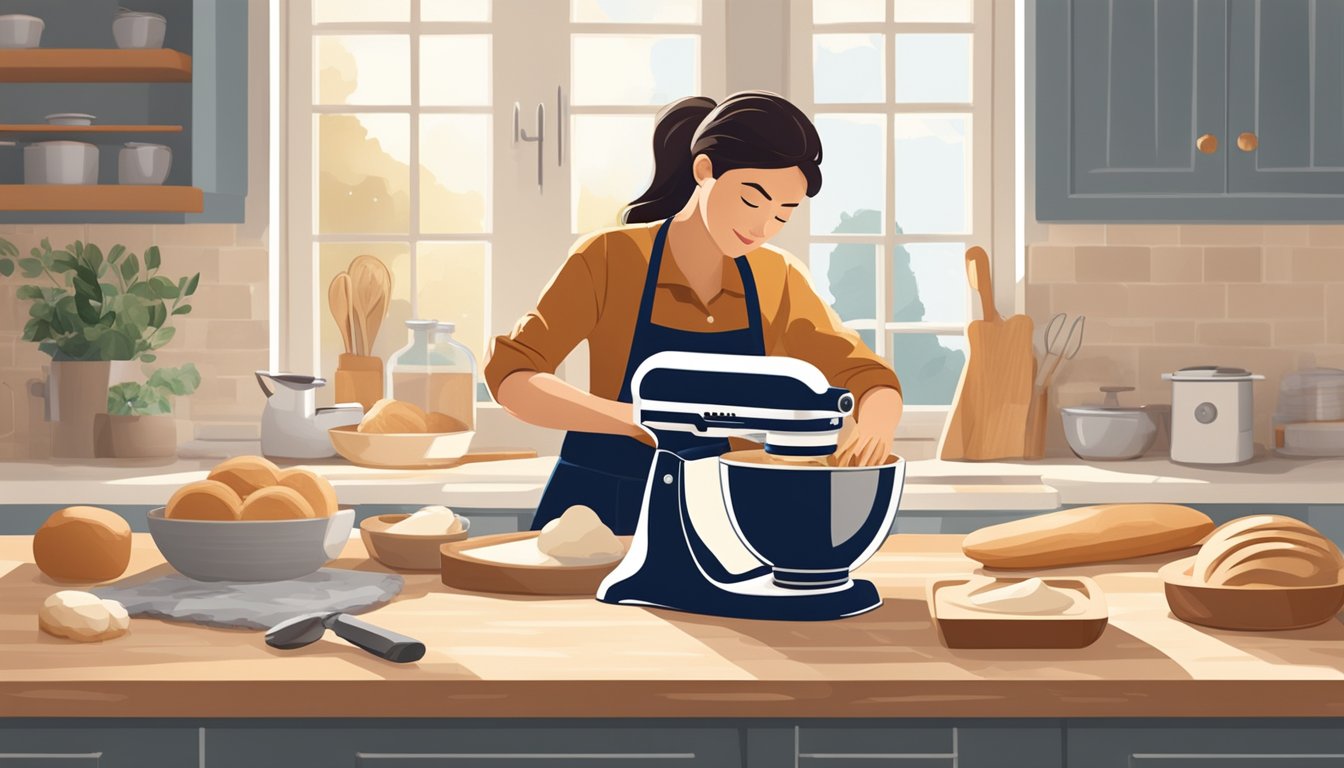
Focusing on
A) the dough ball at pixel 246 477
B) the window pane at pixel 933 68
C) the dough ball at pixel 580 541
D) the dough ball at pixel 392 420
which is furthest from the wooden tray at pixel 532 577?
the window pane at pixel 933 68

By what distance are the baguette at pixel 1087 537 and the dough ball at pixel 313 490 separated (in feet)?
2.81

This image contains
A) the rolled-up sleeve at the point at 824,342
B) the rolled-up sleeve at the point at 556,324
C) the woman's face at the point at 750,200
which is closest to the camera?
the woman's face at the point at 750,200

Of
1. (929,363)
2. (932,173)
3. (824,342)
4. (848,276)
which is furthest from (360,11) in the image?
(824,342)

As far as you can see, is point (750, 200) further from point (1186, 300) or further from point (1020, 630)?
point (1186, 300)

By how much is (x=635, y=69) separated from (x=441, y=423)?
4.22 ft

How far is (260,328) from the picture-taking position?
3811 mm

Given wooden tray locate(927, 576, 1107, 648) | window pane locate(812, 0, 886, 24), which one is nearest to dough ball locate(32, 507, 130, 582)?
wooden tray locate(927, 576, 1107, 648)

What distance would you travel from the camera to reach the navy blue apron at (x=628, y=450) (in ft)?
7.31

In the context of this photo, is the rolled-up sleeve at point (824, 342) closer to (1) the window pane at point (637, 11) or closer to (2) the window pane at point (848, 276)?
(2) the window pane at point (848, 276)

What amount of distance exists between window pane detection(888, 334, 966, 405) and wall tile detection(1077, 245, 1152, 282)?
414 mm

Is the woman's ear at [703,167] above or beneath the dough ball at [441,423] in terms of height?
above

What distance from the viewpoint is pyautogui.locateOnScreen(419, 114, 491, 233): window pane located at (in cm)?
391
